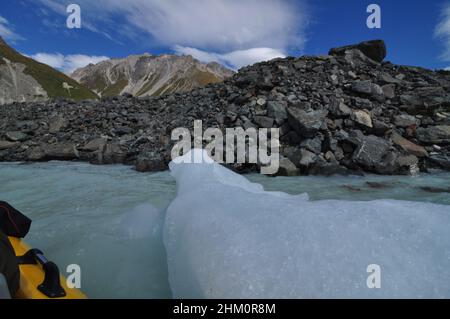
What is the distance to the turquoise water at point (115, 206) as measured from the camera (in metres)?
3.01

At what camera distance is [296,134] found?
9.93m

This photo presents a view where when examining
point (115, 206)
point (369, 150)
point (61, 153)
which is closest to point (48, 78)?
point (61, 153)

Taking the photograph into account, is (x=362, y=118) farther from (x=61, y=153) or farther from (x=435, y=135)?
(x=61, y=153)

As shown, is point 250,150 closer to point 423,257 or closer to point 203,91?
point 423,257

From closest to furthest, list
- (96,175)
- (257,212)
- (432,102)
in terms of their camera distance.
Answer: (257,212) < (96,175) < (432,102)

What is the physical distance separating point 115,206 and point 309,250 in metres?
3.96

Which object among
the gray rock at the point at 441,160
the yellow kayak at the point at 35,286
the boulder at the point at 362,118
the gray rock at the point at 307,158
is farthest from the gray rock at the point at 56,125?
the gray rock at the point at 441,160

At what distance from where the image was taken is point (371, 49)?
16438 mm

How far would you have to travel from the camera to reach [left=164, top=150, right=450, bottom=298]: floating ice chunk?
231 centimetres

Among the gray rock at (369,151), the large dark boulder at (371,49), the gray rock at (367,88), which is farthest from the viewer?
the large dark boulder at (371,49)

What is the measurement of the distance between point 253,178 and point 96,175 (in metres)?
4.84

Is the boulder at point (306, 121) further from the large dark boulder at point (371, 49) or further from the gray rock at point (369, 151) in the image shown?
the large dark boulder at point (371, 49)

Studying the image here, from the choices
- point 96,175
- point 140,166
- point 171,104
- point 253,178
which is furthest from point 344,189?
point 171,104

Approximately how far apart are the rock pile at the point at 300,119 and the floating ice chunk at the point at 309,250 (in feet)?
16.7
